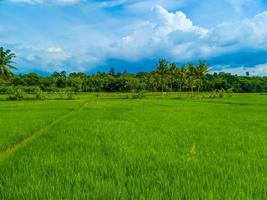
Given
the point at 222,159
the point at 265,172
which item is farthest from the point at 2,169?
the point at 265,172

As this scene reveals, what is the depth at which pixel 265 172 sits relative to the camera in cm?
535

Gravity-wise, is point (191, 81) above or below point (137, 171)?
above

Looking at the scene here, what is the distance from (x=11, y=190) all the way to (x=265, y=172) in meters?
4.21

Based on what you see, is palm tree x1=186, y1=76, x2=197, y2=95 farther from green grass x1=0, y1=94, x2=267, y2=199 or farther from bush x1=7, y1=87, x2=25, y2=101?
green grass x1=0, y1=94, x2=267, y2=199

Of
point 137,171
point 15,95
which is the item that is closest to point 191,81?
point 15,95

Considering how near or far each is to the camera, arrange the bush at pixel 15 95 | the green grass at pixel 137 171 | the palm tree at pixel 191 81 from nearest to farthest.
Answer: the green grass at pixel 137 171, the bush at pixel 15 95, the palm tree at pixel 191 81

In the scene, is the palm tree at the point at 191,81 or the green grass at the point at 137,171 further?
the palm tree at the point at 191,81

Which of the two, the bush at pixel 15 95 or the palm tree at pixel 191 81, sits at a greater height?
the palm tree at pixel 191 81

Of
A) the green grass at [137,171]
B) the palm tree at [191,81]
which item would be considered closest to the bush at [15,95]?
the palm tree at [191,81]

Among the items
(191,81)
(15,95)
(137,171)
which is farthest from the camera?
(191,81)

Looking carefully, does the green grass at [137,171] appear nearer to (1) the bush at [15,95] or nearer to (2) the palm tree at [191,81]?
(1) the bush at [15,95]

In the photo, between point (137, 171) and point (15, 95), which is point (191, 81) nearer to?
point (15, 95)

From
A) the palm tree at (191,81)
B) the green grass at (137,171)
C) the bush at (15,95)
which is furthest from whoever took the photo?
the palm tree at (191,81)

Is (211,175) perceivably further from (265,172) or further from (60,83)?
(60,83)
